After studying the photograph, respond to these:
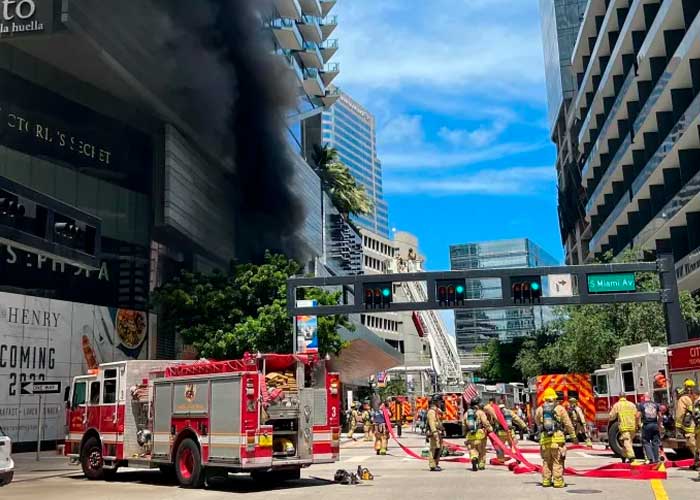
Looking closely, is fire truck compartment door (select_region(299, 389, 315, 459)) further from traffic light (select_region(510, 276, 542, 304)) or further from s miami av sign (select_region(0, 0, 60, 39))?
s miami av sign (select_region(0, 0, 60, 39))

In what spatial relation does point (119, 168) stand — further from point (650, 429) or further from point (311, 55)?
point (311, 55)

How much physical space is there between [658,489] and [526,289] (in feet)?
35.6

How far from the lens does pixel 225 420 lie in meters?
12.8

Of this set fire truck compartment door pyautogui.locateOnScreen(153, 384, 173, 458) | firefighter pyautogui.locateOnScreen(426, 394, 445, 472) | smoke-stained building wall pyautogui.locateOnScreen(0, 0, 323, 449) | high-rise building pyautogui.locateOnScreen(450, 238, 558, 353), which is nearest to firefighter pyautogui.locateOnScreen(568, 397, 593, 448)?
firefighter pyautogui.locateOnScreen(426, 394, 445, 472)

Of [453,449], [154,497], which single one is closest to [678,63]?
[453,449]

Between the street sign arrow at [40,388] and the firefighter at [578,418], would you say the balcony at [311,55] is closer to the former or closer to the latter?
the firefighter at [578,418]

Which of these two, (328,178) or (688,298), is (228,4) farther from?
(688,298)

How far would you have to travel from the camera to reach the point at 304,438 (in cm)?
1355

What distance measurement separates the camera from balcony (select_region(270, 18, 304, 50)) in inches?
2056

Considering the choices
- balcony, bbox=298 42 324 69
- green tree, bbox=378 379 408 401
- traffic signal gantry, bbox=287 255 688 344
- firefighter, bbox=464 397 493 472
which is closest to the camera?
firefighter, bbox=464 397 493 472

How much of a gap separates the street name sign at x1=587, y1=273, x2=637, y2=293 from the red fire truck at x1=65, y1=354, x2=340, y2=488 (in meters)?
10.8

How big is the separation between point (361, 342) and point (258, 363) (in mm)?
33098

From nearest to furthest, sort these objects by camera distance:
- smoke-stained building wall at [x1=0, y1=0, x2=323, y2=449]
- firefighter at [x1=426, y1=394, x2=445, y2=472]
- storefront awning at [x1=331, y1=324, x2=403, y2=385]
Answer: firefighter at [x1=426, y1=394, x2=445, y2=472] < smoke-stained building wall at [x1=0, y1=0, x2=323, y2=449] < storefront awning at [x1=331, y1=324, x2=403, y2=385]

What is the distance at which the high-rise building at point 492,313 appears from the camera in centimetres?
14388
